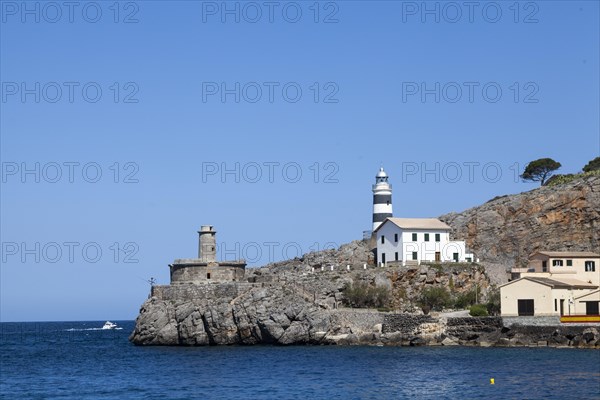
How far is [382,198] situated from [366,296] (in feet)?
53.0

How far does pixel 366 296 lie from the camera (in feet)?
239

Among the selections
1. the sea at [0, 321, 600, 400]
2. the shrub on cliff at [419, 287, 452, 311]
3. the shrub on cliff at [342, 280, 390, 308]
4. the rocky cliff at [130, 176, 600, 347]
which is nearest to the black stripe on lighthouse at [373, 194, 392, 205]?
the rocky cliff at [130, 176, 600, 347]

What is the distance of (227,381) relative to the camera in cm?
4900

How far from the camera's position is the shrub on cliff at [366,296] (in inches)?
2864

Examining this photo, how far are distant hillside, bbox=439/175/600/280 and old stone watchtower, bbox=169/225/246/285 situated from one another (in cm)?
2186

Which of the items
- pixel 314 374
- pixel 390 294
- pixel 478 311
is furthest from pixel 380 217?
pixel 314 374

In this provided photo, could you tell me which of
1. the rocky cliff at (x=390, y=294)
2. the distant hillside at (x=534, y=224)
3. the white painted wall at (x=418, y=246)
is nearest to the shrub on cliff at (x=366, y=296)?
the rocky cliff at (x=390, y=294)

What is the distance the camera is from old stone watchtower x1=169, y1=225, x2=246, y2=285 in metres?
75.3

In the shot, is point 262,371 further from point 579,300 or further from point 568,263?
point 568,263

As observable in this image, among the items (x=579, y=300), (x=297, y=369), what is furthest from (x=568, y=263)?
(x=297, y=369)

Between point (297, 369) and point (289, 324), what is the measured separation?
1515cm

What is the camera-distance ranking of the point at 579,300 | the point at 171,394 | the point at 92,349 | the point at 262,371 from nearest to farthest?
1. the point at 171,394
2. the point at 262,371
3. the point at 579,300
4. the point at 92,349

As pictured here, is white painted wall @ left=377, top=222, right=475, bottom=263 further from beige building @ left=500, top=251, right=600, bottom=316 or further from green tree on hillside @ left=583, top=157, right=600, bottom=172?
green tree on hillside @ left=583, top=157, right=600, bottom=172

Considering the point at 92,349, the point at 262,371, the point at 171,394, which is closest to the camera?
the point at 171,394
